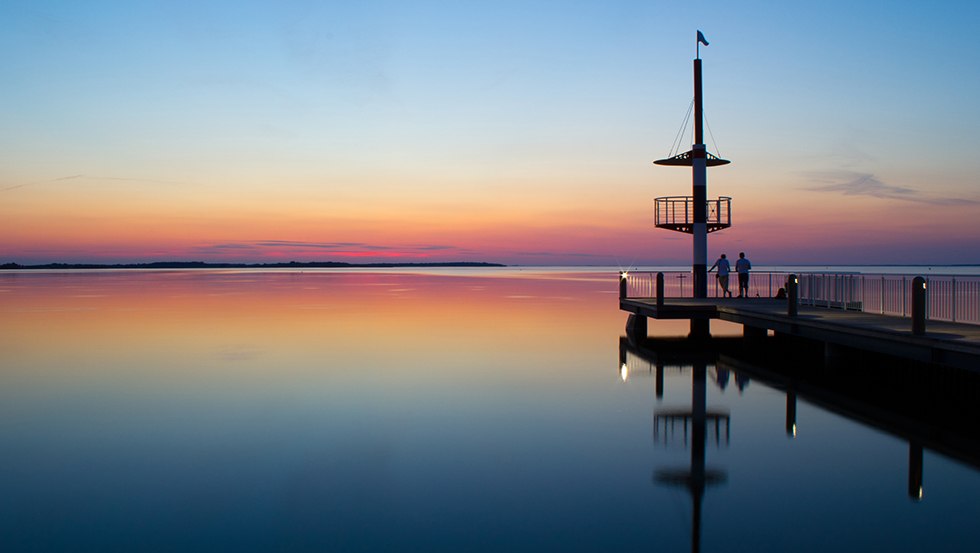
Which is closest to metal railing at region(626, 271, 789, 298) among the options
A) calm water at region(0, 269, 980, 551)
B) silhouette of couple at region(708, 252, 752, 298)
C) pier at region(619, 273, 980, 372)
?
silhouette of couple at region(708, 252, 752, 298)

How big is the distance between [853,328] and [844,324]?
0.66 meters

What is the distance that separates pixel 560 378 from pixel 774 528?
1088 cm

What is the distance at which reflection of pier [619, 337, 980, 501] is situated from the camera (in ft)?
37.9

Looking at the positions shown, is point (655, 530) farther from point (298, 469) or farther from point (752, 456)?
point (298, 469)

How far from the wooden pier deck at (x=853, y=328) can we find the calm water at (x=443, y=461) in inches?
59.6

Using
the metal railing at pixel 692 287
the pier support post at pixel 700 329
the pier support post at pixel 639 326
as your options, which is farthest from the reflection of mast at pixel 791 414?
the pier support post at pixel 639 326

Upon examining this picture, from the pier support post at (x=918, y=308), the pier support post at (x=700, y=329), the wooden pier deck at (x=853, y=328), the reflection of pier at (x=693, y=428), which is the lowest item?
the reflection of pier at (x=693, y=428)

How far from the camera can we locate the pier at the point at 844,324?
1232 cm

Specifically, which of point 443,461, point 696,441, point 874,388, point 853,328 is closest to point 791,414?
point 853,328

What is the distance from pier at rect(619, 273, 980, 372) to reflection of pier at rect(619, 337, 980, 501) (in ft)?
2.86

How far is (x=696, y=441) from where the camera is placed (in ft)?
38.9

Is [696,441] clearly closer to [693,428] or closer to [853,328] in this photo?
[693,428]

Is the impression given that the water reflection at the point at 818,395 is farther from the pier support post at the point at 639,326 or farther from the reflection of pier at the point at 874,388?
the pier support post at the point at 639,326

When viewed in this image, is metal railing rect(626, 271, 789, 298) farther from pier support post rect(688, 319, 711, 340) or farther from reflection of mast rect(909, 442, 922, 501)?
reflection of mast rect(909, 442, 922, 501)
